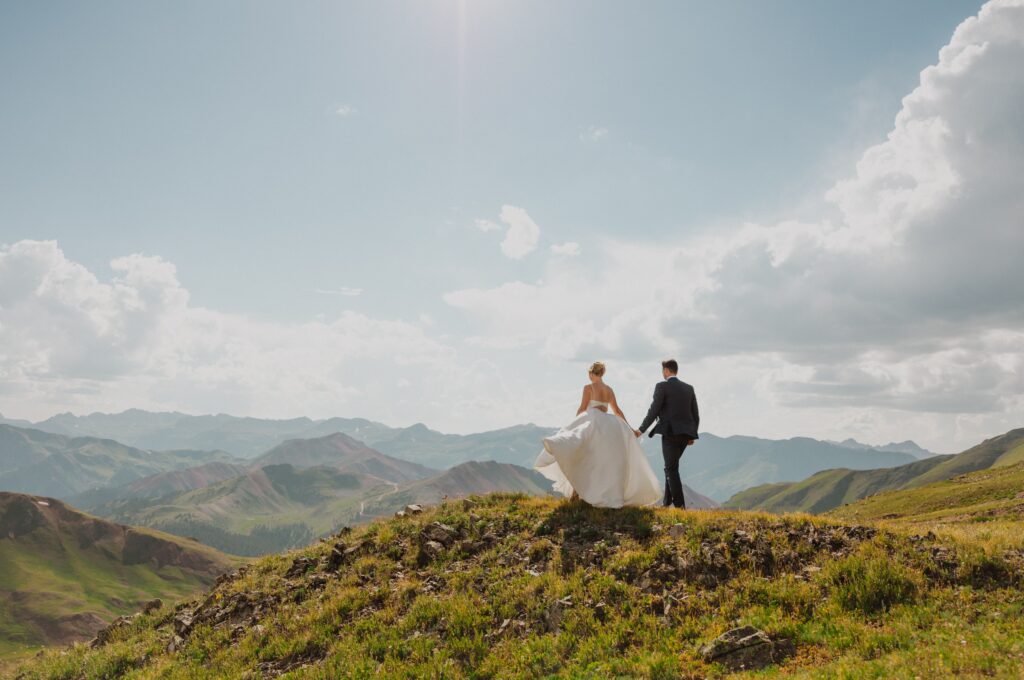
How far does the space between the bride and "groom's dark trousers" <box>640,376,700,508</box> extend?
2.49 ft

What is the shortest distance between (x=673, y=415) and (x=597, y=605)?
7.16 meters

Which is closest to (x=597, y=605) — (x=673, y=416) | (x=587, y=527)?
(x=587, y=527)

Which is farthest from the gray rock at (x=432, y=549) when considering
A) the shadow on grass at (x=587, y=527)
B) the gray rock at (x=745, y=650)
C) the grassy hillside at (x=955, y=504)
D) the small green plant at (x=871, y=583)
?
the grassy hillside at (x=955, y=504)

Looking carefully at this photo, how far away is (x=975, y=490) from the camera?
5309 centimetres

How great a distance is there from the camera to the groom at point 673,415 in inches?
679

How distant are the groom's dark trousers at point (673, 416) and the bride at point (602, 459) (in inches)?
29.9

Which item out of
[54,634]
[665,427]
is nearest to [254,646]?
[665,427]

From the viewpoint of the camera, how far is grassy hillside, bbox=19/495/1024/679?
936 centimetres

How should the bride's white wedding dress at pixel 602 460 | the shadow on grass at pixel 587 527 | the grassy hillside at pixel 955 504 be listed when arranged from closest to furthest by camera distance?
the shadow on grass at pixel 587 527, the bride's white wedding dress at pixel 602 460, the grassy hillside at pixel 955 504

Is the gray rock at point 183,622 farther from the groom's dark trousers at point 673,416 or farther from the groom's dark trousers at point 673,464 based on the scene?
the groom's dark trousers at point 673,464

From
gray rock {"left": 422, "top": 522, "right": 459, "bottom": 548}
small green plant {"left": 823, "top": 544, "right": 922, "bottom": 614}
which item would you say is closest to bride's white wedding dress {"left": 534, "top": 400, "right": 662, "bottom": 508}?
gray rock {"left": 422, "top": 522, "right": 459, "bottom": 548}

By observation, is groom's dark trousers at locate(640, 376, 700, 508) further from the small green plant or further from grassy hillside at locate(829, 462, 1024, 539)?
grassy hillside at locate(829, 462, 1024, 539)

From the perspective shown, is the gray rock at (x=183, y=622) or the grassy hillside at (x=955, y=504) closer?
the gray rock at (x=183, y=622)

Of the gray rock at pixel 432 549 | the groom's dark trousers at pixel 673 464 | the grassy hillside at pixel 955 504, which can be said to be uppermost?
the groom's dark trousers at pixel 673 464
